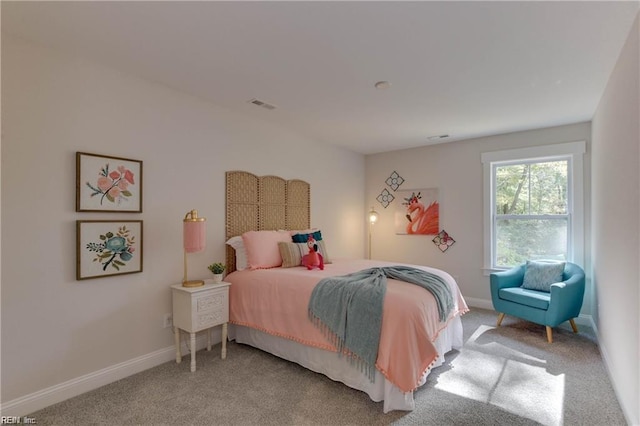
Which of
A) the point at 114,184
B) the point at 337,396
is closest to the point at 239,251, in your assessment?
the point at 114,184

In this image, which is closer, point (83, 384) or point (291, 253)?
point (83, 384)

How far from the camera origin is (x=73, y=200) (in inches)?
98.0

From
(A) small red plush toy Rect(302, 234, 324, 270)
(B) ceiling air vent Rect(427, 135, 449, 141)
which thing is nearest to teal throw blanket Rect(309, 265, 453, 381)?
(A) small red plush toy Rect(302, 234, 324, 270)

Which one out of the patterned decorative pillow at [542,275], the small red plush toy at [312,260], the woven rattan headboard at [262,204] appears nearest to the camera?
the small red plush toy at [312,260]

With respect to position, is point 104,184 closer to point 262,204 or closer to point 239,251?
point 239,251

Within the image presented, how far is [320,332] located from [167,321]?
1488 millimetres

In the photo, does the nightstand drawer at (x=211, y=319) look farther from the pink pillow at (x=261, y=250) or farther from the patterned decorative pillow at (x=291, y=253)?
the patterned decorative pillow at (x=291, y=253)

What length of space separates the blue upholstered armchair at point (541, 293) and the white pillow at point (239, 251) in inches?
117

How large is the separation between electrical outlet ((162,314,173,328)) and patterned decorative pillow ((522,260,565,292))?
4048 mm

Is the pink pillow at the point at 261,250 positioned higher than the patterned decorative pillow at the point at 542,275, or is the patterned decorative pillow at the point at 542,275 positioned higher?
the pink pillow at the point at 261,250

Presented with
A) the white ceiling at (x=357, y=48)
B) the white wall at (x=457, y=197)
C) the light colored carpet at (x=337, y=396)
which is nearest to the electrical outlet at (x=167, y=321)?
the light colored carpet at (x=337, y=396)

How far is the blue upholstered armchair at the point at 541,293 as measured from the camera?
11.0ft

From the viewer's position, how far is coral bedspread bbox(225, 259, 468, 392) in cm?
223

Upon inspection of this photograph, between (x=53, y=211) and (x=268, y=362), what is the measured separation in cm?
214
